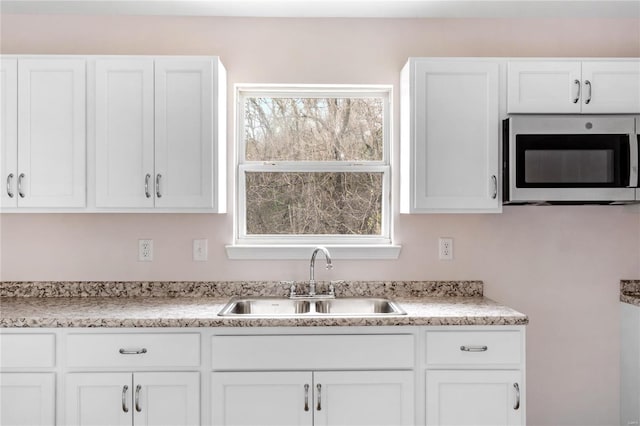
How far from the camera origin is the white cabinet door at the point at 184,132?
2.36m

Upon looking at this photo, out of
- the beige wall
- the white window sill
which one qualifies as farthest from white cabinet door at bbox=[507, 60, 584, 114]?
the white window sill

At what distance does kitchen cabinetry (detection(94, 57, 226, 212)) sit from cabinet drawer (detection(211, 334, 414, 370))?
0.73 metres

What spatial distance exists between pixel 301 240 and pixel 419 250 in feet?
2.18

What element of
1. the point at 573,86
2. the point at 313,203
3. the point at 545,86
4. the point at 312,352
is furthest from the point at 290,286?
the point at 573,86

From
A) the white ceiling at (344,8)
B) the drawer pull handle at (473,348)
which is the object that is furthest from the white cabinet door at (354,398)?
the white ceiling at (344,8)

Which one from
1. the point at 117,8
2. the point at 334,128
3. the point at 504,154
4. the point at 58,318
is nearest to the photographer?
the point at 58,318

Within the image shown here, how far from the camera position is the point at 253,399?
2084 millimetres

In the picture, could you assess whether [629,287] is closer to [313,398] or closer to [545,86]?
[545,86]

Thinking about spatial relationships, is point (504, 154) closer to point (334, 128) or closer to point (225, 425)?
point (334, 128)

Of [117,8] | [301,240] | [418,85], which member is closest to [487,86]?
[418,85]

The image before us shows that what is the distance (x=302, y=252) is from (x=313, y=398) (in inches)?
32.6

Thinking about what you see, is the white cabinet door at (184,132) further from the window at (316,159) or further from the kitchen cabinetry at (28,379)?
the kitchen cabinetry at (28,379)

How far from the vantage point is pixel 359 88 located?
2.72m

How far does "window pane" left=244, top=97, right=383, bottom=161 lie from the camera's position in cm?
278
